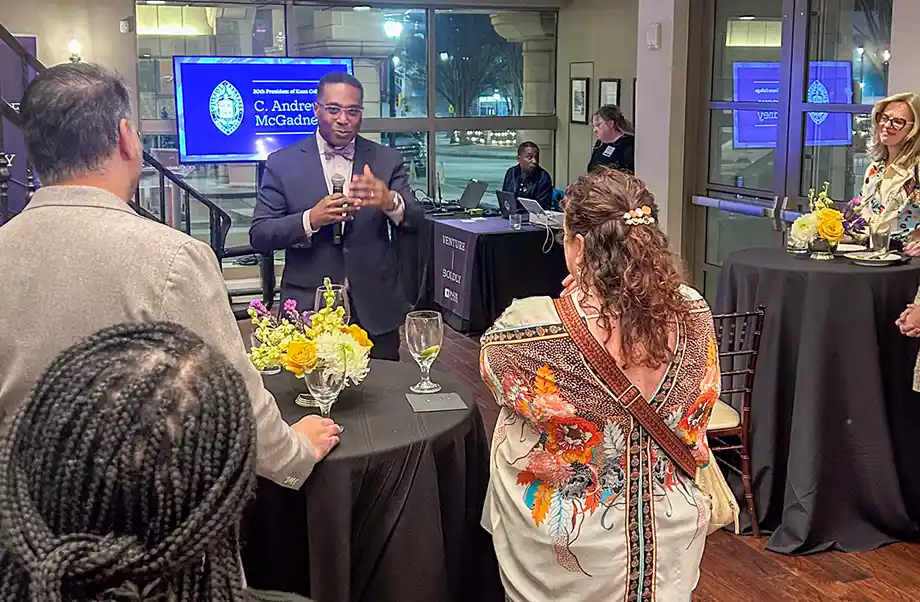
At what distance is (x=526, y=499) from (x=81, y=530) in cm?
145

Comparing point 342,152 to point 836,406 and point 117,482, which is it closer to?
point 836,406

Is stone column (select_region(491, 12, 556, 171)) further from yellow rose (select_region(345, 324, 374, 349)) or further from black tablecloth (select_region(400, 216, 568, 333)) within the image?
yellow rose (select_region(345, 324, 374, 349))

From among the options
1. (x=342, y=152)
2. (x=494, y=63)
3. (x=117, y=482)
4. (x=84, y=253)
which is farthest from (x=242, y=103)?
(x=117, y=482)

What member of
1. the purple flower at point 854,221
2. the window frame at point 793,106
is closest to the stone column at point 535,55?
the window frame at point 793,106

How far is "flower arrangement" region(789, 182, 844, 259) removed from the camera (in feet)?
12.9

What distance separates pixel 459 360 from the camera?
6.52 meters

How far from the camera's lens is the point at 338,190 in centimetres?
325

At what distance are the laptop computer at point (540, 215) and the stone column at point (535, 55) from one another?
265 cm

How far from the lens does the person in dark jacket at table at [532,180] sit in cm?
784

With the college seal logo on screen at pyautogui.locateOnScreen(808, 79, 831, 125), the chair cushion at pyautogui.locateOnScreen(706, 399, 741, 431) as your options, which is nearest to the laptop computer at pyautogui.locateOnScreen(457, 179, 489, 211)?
the college seal logo on screen at pyautogui.locateOnScreen(808, 79, 831, 125)

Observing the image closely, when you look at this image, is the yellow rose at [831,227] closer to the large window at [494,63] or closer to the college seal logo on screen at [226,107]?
Answer: the college seal logo on screen at [226,107]

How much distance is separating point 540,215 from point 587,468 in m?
5.04

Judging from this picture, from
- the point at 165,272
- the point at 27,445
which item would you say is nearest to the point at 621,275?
the point at 165,272

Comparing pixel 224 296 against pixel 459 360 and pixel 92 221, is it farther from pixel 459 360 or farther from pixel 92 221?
pixel 459 360
